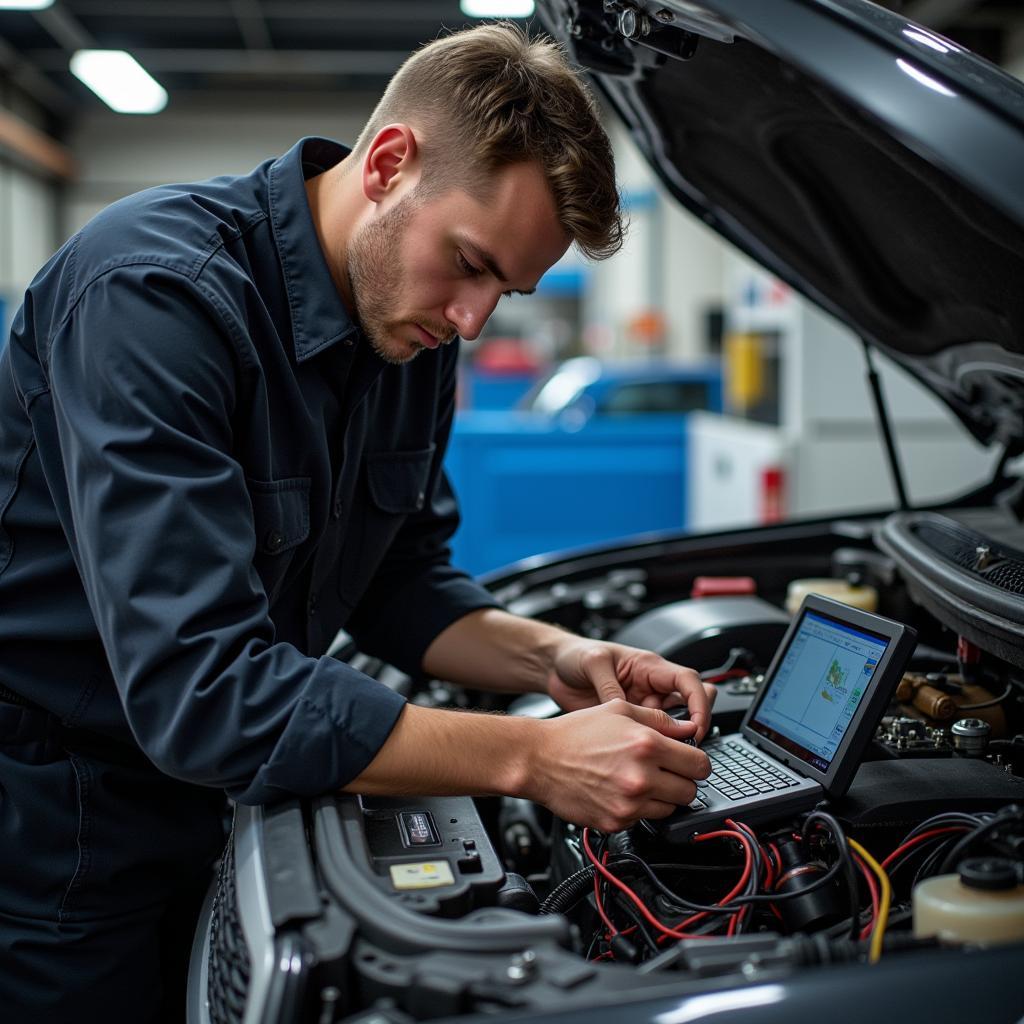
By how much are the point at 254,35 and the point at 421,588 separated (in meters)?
8.21

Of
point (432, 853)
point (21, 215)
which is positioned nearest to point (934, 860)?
point (432, 853)

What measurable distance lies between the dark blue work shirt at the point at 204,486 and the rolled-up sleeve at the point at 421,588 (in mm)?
100

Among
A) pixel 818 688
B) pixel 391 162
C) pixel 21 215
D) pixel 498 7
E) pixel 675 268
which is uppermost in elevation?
pixel 498 7

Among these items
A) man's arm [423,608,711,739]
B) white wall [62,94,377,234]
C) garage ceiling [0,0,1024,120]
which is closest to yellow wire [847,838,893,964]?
man's arm [423,608,711,739]

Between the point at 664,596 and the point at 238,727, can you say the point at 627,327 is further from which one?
the point at 238,727

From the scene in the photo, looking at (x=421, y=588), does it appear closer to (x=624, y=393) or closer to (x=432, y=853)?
(x=432, y=853)

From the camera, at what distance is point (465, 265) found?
3.99ft

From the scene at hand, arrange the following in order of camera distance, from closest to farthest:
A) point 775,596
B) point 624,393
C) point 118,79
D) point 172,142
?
point 775,596
point 624,393
point 118,79
point 172,142

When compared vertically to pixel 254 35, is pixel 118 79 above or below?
below

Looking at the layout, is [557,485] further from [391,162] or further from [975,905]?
[975,905]

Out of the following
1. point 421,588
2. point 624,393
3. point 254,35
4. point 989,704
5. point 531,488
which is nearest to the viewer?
point 989,704

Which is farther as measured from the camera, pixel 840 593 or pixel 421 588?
pixel 840 593

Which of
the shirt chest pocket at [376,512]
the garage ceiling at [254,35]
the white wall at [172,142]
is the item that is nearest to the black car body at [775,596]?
the shirt chest pocket at [376,512]

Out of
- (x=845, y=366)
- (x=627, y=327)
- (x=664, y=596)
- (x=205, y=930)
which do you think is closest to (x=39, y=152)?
(x=627, y=327)
